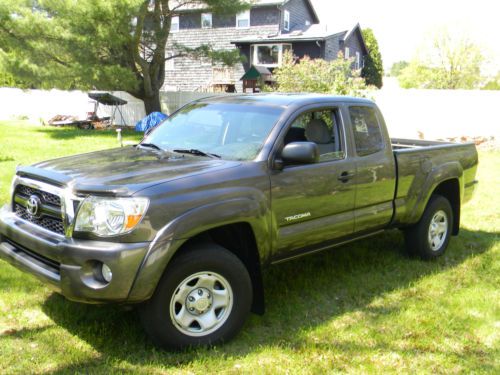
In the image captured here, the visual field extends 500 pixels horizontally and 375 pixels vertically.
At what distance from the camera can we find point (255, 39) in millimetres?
33031

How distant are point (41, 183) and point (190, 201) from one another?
113 centimetres

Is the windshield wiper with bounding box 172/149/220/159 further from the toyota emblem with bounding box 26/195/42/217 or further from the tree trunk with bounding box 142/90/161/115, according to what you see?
the tree trunk with bounding box 142/90/161/115

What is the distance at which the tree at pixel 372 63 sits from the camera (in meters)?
41.0

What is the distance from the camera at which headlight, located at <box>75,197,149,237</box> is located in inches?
133

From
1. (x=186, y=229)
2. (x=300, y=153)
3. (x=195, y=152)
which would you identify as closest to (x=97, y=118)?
(x=195, y=152)

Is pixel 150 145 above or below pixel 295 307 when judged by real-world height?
above

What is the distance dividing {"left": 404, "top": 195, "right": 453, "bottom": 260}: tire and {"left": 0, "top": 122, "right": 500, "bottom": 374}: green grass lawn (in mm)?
137

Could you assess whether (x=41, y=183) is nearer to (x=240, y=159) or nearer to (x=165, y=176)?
(x=165, y=176)

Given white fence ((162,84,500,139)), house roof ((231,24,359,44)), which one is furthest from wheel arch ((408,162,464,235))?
house roof ((231,24,359,44))

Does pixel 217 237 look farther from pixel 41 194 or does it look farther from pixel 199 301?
pixel 41 194

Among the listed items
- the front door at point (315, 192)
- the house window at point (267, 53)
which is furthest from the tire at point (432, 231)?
the house window at point (267, 53)

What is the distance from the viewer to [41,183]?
12.6 feet

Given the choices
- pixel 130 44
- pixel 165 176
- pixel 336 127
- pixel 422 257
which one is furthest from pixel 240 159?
pixel 130 44

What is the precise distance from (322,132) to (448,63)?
130 ft
